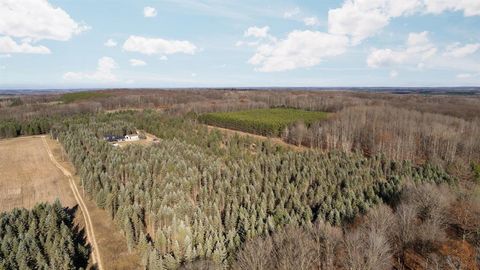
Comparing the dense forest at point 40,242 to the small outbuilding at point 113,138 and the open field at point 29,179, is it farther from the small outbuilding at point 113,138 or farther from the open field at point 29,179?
the small outbuilding at point 113,138

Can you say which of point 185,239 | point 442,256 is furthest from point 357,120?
point 185,239

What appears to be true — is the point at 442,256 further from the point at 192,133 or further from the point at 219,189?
the point at 192,133

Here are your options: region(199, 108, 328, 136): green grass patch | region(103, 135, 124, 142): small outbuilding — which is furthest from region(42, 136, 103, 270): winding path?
region(199, 108, 328, 136): green grass patch

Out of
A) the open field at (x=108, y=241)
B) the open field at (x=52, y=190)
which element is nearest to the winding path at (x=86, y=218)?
the open field at (x=52, y=190)

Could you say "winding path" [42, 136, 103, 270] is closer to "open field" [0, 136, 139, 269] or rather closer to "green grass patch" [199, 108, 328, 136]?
"open field" [0, 136, 139, 269]

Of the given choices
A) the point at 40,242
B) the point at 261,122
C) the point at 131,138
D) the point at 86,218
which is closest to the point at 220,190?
the point at 86,218

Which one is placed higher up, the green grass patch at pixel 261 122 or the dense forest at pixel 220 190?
the green grass patch at pixel 261 122
